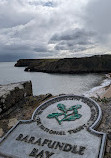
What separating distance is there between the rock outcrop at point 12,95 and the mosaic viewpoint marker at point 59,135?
3.27 ft

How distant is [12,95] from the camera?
4496mm

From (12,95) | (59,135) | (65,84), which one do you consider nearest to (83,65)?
(65,84)

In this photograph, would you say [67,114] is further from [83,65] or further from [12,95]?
[83,65]

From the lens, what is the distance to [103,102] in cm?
436

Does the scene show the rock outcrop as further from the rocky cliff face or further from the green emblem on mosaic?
the rocky cliff face

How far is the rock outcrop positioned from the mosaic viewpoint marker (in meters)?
1.00

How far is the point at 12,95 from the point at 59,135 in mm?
2231

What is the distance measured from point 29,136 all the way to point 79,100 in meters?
1.60

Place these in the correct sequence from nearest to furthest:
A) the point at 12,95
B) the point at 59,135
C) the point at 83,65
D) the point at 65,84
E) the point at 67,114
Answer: the point at 59,135 < the point at 67,114 < the point at 12,95 < the point at 65,84 < the point at 83,65

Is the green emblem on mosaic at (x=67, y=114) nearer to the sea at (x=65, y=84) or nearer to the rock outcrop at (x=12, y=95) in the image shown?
the rock outcrop at (x=12, y=95)

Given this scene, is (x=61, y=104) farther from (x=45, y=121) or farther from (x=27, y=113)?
(x=27, y=113)

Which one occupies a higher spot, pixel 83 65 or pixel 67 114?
pixel 83 65

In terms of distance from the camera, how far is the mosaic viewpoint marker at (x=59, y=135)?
2.56 metres

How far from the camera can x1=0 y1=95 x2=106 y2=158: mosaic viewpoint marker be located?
8.39 feet
